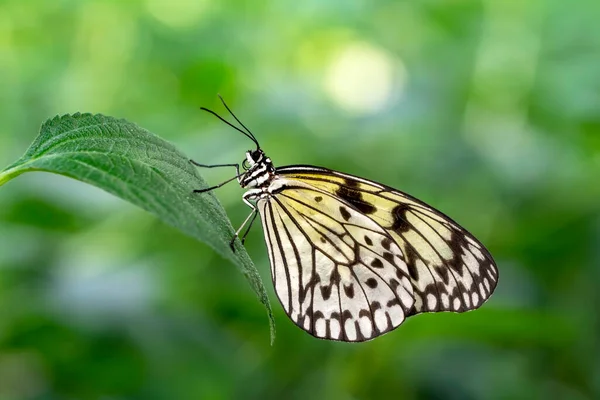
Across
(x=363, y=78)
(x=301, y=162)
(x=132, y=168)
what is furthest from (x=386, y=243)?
(x=363, y=78)

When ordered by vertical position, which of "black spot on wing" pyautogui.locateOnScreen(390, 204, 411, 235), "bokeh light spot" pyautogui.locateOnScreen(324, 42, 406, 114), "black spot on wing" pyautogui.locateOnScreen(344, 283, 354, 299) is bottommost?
"black spot on wing" pyautogui.locateOnScreen(344, 283, 354, 299)

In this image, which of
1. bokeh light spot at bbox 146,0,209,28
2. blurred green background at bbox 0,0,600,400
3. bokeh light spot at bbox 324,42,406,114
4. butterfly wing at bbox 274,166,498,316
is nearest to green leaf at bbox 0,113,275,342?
butterfly wing at bbox 274,166,498,316

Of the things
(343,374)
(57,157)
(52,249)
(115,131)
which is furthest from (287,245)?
(52,249)

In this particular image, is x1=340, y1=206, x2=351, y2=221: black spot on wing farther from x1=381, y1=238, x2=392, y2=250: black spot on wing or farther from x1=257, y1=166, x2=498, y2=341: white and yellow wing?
x1=381, y1=238, x2=392, y2=250: black spot on wing

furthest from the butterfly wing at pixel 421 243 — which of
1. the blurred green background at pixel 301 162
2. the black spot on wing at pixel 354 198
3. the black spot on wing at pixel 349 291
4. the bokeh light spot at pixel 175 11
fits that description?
the bokeh light spot at pixel 175 11

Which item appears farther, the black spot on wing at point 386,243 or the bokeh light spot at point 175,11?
the bokeh light spot at point 175,11

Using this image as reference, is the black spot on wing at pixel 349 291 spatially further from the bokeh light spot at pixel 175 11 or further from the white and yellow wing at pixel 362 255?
the bokeh light spot at pixel 175 11

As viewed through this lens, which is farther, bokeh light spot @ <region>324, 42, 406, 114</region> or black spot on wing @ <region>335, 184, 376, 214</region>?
bokeh light spot @ <region>324, 42, 406, 114</region>

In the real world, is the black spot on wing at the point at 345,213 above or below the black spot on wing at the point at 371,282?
above

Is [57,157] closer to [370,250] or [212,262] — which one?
[370,250]
